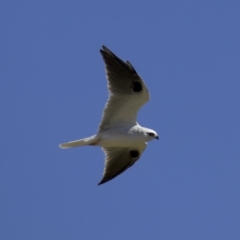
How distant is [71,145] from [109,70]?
1723 millimetres

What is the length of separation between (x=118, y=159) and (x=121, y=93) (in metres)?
1.74

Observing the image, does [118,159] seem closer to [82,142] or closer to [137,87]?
[82,142]

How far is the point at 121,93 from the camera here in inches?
893

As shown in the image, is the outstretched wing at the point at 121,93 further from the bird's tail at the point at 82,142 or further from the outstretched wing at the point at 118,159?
the outstretched wing at the point at 118,159

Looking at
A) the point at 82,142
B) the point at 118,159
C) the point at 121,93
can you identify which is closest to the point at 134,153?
the point at 118,159

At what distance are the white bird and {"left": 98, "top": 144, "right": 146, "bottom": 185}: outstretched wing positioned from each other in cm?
32

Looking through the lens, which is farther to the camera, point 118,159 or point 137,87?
point 118,159

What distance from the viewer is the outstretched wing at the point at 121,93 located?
22.4 metres

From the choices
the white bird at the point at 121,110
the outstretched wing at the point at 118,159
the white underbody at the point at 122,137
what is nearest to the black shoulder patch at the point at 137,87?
the white bird at the point at 121,110

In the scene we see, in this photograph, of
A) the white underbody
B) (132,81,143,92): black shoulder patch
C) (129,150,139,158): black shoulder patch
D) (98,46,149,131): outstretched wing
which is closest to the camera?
(98,46,149,131): outstretched wing

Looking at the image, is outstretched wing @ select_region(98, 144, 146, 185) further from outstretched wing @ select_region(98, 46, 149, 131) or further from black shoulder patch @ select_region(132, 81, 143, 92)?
black shoulder patch @ select_region(132, 81, 143, 92)

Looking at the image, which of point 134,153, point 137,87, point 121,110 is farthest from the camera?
point 134,153

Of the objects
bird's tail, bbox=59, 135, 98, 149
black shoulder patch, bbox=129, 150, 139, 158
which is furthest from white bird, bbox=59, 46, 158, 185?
black shoulder patch, bbox=129, 150, 139, 158

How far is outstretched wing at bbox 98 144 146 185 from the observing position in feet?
77.9
